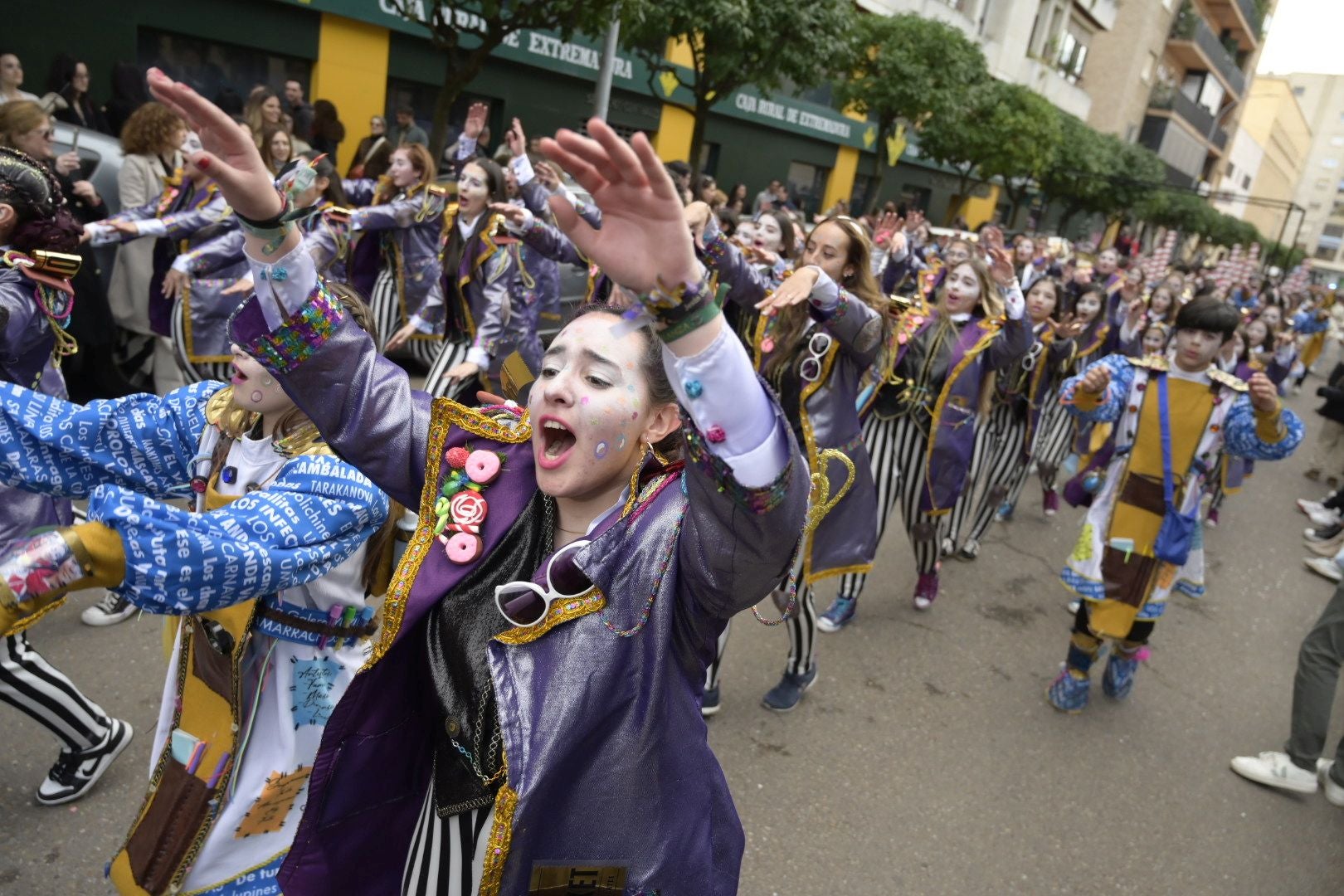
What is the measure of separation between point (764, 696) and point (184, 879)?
8.90 ft

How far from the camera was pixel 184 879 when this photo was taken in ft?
7.25

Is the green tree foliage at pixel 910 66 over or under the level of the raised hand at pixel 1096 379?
over

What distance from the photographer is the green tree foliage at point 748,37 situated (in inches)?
537

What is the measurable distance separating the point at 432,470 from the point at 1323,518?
1078 cm

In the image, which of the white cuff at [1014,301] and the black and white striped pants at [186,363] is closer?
the white cuff at [1014,301]

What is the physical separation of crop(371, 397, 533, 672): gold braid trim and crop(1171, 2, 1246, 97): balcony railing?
5825 centimetres

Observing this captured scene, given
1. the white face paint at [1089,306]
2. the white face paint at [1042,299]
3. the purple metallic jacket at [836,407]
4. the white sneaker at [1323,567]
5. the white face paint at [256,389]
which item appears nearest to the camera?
the white face paint at [256,389]

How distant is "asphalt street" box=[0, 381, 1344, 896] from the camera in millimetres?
3357

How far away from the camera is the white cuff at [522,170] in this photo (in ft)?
21.2

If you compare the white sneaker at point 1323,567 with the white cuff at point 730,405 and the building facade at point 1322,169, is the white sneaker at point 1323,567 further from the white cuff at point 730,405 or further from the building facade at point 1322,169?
the building facade at point 1322,169

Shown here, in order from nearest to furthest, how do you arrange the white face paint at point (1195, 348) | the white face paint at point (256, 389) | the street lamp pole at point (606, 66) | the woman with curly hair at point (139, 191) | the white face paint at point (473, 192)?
1. the white face paint at point (256, 389)
2. the white face paint at point (1195, 348)
3. the white face paint at point (473, 192)
4. the woman with curly hair at point (139, 191)
5. the street lamp pole at point (606, 66)

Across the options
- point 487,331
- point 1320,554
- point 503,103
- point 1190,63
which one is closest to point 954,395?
point 487,331

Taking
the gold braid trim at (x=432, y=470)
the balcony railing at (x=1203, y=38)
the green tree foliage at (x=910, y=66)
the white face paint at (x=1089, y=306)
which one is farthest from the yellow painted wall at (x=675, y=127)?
the balcony railing at (x=1203, y=38)

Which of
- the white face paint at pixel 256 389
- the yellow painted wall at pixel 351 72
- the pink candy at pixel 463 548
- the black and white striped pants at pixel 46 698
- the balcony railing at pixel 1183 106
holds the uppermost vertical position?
the balcony railing at pixel 1183 106
